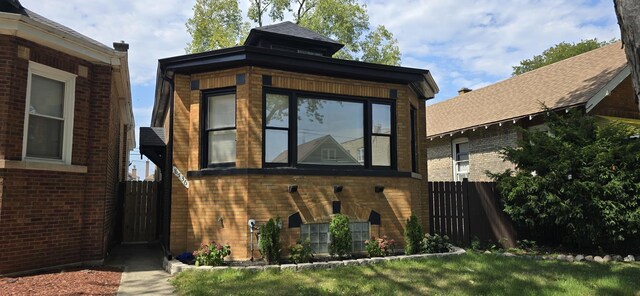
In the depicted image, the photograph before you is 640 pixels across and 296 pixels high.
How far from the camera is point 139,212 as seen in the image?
12.5 meters

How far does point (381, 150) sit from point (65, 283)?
628 centimetres

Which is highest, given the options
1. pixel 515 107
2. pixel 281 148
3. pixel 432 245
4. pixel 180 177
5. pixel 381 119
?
pixel 515 107

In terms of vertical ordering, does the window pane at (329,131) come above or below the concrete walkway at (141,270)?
above

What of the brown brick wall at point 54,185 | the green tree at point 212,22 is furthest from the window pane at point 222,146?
the green tree at point 212,22

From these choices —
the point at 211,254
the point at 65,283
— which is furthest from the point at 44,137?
the point at 211,254

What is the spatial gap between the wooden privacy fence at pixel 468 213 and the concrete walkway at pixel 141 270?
681cm

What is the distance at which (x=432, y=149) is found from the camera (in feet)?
64.3

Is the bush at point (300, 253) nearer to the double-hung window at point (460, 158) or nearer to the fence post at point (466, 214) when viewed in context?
the fence post at point (466, 214)

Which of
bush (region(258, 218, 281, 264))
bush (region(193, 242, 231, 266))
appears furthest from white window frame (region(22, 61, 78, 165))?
bush (region(258, 218, 281, 264))

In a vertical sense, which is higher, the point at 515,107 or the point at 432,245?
the point at 515,107

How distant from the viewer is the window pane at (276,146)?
8289mm

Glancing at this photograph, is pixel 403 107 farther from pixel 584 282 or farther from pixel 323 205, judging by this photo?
pixel 584 282

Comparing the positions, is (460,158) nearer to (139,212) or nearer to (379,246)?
(379,246)

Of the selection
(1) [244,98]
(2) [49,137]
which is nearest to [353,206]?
(1) [244,98]
